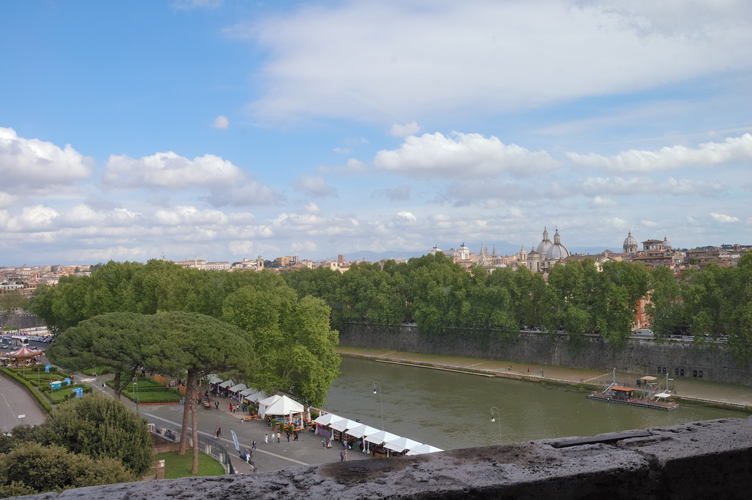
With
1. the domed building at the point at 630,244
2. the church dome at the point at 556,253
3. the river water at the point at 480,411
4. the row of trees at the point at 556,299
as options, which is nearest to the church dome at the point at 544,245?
the church dome at the point at 556,253

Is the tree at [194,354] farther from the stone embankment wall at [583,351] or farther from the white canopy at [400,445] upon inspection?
the stone embankment wall at [583,351]

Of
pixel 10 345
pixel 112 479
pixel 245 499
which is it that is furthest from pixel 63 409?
pixel 10 345

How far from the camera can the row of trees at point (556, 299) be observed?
100 feet

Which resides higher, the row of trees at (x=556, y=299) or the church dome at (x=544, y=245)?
the church dome at (x=544, y=245)

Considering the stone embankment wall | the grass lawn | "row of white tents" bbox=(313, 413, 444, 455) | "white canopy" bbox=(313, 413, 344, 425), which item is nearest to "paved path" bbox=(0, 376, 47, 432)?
the grass lawn

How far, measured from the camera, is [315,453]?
19.8 m

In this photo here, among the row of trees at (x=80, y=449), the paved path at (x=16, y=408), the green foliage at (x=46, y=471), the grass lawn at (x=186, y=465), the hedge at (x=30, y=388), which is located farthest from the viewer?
the hedge at (x=30, y=388)

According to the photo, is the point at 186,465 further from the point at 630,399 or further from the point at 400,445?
the point at 630,399

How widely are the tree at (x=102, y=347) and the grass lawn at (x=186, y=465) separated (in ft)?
9.60

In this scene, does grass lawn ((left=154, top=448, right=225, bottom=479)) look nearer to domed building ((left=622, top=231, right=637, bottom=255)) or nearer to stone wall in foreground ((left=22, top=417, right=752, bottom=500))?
stone wall in foreground ((left=22, top=417, right=752, bottom=500))

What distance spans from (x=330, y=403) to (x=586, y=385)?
1394cm

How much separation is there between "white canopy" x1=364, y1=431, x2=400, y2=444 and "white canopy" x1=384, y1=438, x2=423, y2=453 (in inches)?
13.7

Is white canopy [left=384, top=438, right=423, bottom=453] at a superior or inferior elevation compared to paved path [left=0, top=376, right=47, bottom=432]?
superior

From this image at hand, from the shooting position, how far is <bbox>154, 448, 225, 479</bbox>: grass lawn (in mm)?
17628
